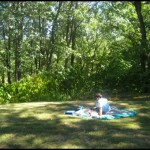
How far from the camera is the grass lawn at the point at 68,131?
6.12 meters

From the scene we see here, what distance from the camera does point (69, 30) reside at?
103ft

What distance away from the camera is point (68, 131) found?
23.6 feet

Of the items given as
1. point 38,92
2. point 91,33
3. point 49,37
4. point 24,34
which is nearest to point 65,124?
point 38,92

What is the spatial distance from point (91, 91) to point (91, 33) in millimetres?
14368

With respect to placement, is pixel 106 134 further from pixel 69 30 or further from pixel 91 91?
pixel 69 30

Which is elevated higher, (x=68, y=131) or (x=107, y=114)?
(x=107, y=114)

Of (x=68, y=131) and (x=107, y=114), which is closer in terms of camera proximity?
(x=68, y=131)

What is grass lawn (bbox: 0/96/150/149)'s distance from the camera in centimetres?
612

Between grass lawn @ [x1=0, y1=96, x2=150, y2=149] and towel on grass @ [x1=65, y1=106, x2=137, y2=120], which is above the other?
towel on grass @ [x1=65, y1=106, x2=137, y2=120]

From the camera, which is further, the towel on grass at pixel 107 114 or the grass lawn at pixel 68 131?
the towel on grass at pixel 107 114

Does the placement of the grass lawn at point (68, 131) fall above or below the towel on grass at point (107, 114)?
below

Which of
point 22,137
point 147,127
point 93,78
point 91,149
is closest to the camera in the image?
point 91,149

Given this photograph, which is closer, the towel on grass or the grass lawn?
the grass lawn

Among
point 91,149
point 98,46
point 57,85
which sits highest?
point 98,46
